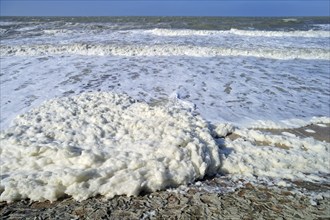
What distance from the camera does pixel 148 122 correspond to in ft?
16.2

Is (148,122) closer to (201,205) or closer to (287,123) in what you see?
(201,205)

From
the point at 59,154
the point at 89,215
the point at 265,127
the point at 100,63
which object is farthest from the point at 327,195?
the point at 100,63

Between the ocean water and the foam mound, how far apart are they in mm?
13

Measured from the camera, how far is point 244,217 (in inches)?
120

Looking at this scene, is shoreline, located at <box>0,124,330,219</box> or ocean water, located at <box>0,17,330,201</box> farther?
ocean water, located at <box>0,17,330,201</box>

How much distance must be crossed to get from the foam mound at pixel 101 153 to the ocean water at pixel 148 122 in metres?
0.01

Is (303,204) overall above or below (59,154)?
below

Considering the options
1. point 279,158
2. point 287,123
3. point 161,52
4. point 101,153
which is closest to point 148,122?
point 101,153

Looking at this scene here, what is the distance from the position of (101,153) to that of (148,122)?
1182 mm

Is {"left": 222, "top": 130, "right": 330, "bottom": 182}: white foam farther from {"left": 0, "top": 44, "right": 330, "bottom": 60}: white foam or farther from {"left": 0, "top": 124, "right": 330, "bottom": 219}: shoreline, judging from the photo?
{"left": 0, "top": 44, "right": 330, "bottom": 60}: white foam

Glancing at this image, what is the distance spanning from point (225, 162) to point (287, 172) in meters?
0.76

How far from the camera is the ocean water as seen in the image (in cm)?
357

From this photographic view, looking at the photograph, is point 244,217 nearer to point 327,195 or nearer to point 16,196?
point 327,195

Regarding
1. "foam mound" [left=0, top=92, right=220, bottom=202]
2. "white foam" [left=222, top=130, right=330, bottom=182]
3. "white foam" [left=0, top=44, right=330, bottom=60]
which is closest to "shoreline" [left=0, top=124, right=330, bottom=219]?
"foam mound" [left=0, top=92, right=220, bottom=202]
